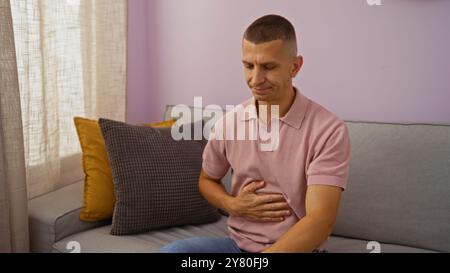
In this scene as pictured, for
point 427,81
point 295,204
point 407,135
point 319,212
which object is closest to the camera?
point 319,212

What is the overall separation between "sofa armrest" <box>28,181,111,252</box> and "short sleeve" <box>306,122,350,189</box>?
96 centimetres

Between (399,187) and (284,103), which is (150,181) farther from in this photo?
(399,187)

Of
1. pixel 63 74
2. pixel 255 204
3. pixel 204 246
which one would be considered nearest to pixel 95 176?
pixel 63 74

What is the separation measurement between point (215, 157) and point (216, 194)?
12cm

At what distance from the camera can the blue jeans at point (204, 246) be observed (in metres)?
1.45

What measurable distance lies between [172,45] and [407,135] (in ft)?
4.12

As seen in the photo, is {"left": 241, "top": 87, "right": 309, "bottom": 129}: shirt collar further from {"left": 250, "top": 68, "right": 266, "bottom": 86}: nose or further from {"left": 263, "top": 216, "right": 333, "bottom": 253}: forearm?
{"left": 263, "top": 216, "right": 333, "bottom": 253}: forearm

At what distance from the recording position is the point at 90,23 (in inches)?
88.7

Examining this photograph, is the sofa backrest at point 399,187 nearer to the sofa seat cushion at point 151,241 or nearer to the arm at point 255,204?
the sofa seat cushion at point 151,241

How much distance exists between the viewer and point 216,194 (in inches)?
61.7

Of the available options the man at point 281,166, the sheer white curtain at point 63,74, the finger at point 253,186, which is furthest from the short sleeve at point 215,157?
the sheer white curtain at point 63,74

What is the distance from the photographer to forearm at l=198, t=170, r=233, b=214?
152cm
